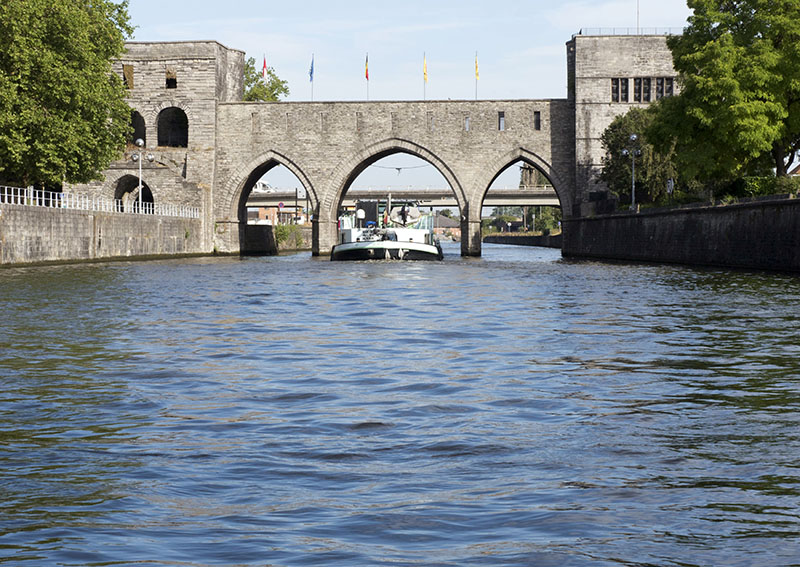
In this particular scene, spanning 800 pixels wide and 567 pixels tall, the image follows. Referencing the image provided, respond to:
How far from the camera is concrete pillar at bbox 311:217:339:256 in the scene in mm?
56594

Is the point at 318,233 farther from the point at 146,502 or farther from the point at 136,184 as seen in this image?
the point at 146,502

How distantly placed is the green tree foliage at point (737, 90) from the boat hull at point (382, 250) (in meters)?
10.4

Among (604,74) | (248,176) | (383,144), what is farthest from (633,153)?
(248,176)

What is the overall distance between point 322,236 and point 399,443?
50518mm

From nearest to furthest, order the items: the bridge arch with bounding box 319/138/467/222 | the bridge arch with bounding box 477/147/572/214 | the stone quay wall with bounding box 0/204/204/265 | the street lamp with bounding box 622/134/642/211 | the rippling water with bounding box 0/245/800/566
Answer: the rippling water with bounding box 0/245/800/566 < the stone quay wall with bounding box 0/204/204/265 < the street lamp with bounding box 622/134/642/211 < the bridge arch with bounding box 477/147/572/214 < the bridge arch with bounding box 319/138/467/222

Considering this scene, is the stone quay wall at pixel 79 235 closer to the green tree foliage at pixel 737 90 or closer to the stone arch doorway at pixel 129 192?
the stone arch doorway at pixel 129 192

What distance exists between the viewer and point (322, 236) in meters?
56.9

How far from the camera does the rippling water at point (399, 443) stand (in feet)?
15.3

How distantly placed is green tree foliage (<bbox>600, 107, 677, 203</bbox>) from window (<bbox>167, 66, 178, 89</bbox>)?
22419 mm

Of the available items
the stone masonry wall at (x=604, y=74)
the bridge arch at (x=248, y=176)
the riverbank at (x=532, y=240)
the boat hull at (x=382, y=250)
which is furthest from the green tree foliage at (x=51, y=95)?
the riverbank at (x=532, y=240)

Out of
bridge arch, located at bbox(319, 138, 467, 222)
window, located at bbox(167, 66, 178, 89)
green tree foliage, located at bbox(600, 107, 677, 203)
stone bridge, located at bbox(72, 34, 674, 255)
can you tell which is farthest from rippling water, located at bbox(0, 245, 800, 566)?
window, located at bbox(167, 66, 178, 89)

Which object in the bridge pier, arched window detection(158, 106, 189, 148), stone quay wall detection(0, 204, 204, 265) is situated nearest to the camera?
stone quay wall detection(0, 204, 204, 265)

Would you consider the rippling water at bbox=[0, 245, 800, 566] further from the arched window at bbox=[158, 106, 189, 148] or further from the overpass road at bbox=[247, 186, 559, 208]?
the overpass road at bbox=[247, 186, 559, 208]

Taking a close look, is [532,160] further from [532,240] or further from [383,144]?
[532,240]
